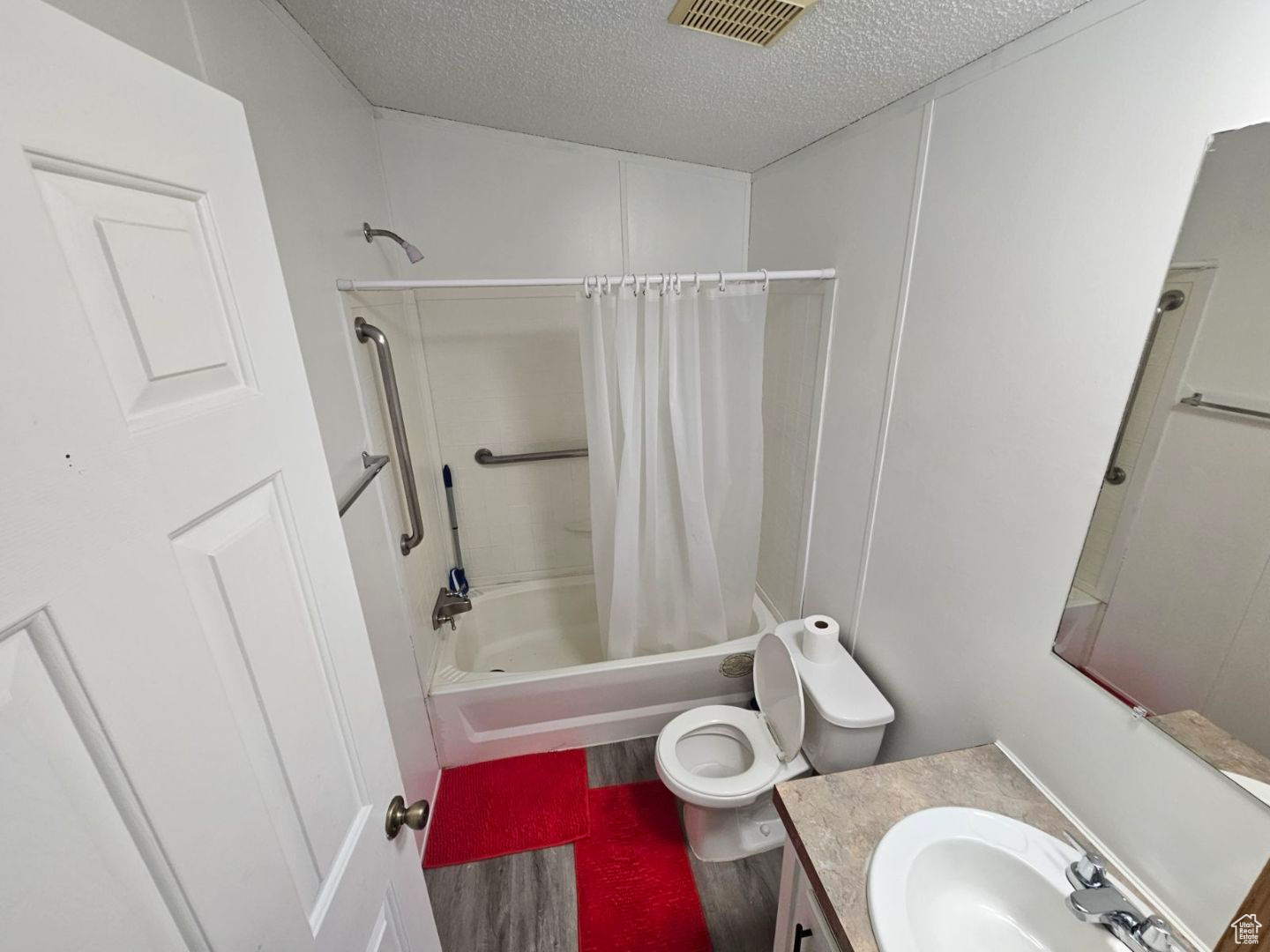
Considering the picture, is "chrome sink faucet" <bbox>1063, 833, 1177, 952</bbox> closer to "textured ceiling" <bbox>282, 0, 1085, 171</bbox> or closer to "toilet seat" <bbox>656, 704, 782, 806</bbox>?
"toilet seat" <bbox>656, 704, 782, 806</bbox>

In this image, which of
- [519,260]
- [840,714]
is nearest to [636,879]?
[840,714]

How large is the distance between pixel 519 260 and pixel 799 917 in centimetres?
229

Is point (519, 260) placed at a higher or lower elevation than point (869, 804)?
higher

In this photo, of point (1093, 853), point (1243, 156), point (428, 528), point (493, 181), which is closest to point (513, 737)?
point (428, 528)

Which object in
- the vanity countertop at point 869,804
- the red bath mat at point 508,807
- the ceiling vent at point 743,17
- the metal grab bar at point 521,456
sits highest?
the ceiling vent at point 743,17

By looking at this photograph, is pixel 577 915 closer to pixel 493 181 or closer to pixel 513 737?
pixel 513 737

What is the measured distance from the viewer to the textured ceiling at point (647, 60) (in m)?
1.03

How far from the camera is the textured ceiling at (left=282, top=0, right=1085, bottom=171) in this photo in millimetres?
1034

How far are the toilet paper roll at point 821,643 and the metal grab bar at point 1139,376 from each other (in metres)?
0.90

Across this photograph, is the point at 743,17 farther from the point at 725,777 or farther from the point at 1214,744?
the point at 725,777

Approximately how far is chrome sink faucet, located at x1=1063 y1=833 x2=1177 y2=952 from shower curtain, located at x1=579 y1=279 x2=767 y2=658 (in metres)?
1.26

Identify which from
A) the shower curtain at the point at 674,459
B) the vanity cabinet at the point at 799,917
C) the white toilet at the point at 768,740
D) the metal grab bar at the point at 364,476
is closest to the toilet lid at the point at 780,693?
the white toilet at the point at 768,740

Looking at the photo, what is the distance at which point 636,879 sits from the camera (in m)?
1.65

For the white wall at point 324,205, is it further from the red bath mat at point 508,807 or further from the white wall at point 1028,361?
the white wall at point 1028,361
